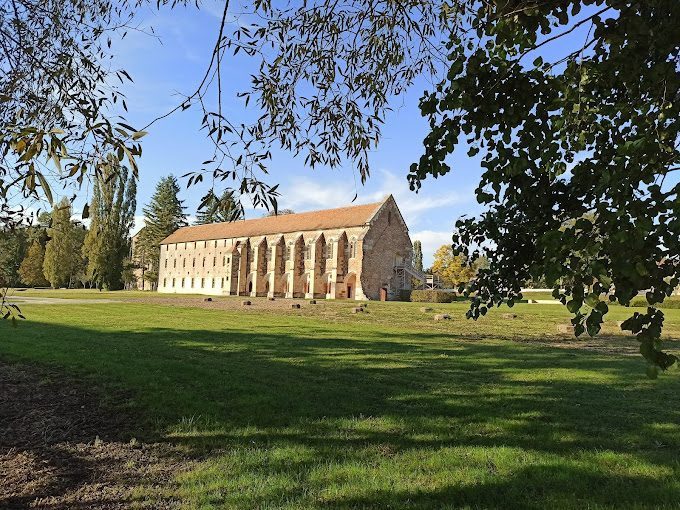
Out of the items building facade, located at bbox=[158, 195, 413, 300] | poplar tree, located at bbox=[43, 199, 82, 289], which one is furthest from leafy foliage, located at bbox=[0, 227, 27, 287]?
poplar tree, located at bbox=[43, 199, 82, 289]

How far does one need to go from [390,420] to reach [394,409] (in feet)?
2.04

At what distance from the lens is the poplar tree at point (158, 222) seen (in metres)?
86.7

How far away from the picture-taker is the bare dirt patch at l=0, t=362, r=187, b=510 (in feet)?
14.2

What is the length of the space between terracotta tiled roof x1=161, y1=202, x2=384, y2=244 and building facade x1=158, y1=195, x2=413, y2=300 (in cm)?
13

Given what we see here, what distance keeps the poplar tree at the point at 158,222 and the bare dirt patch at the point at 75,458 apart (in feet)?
275

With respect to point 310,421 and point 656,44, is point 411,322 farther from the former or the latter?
point 656,44

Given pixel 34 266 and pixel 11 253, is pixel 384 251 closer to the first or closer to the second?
pixel 11 253

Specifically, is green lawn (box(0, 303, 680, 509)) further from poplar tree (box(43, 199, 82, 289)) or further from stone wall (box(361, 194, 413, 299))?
poplar tree (box(43, 199, 82, 289))

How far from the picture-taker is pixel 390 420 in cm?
650

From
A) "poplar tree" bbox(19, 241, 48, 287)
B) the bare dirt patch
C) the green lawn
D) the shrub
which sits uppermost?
"poplar tree" bbox(19, 241, 48, 287)

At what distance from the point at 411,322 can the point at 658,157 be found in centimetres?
2229

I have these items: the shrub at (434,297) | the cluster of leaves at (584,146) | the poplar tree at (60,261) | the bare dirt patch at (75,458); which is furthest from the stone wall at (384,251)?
the cluster of leaves at (584,146)

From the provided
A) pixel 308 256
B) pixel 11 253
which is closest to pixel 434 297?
pixel 308 256

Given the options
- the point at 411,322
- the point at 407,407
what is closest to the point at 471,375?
the point at 407,407
